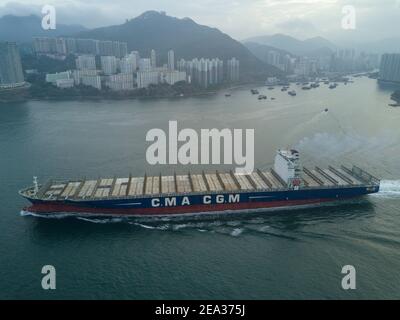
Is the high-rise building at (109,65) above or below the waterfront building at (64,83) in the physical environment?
above

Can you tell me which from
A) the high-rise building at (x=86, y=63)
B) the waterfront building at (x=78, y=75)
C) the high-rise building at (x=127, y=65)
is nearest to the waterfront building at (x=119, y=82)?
the waterfront building at (x=78, y=75)

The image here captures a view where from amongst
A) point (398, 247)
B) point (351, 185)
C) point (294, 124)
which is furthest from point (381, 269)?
point (294, 124)

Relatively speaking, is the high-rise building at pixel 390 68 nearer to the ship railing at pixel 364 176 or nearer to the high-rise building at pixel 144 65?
the high-rise building at pixel 144 65

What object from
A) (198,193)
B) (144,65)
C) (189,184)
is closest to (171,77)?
(144,65)

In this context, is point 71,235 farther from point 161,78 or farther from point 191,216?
point 161,78

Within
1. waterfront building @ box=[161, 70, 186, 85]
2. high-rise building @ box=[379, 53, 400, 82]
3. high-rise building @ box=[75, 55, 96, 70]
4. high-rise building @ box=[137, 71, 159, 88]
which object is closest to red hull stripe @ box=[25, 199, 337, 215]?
high-rise building @ box=[137, 71, 159, 88]

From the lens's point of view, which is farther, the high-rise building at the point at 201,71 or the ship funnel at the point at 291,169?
the high-rise building at the point at 201,71

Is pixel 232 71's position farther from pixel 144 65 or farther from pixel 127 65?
pixel 127 65
